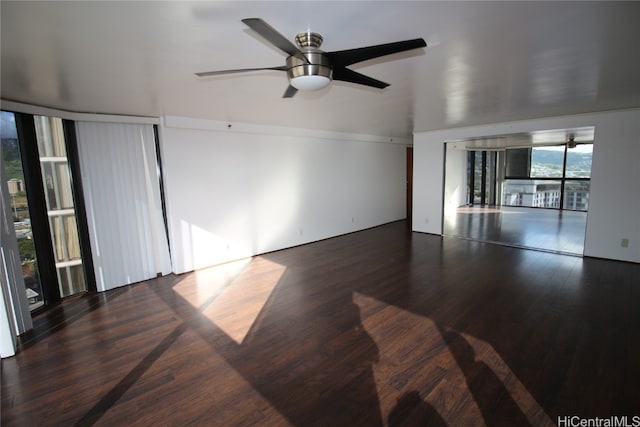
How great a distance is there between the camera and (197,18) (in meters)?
1.66

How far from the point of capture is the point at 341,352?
2.63 meters

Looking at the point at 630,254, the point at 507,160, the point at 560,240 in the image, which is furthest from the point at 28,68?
the point at 507,160

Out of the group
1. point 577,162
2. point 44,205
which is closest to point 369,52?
point 44,205

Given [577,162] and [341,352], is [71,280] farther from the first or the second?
[577,162]

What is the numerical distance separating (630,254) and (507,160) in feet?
19.8

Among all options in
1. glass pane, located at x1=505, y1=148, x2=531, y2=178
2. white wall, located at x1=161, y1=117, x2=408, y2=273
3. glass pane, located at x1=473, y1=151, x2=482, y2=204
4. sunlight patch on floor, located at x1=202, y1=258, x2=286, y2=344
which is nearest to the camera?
sunlight patch on floor, located at x1=202, y1=258, x2=286, y2=344

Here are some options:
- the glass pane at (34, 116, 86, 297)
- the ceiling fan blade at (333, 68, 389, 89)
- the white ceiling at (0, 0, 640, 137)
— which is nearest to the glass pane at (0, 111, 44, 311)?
the glass pane at (34, 116, 86, 297)

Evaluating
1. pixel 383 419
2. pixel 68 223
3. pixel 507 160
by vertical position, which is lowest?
pixel 383 419

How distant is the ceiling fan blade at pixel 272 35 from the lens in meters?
1.24

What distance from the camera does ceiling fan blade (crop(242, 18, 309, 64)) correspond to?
1240 mm

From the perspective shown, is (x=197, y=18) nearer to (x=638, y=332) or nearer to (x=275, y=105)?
(x=275, y=105)

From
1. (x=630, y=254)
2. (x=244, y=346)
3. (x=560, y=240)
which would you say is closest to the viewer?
(x=244, y=346)

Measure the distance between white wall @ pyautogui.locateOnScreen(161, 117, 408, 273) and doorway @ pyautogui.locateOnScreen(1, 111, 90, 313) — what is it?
1.15 m

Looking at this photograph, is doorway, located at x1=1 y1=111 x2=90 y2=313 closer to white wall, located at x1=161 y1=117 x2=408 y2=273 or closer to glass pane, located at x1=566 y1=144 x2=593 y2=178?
white wall, located at x1=161 y1=117 x2=408 y2=273
